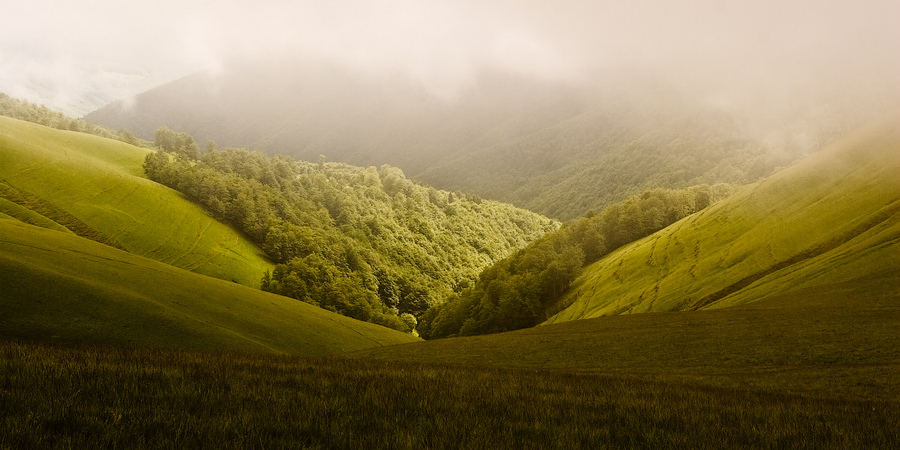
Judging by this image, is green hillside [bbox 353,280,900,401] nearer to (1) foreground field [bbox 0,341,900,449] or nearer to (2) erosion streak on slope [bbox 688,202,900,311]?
(2) erosion streak on slope [bbox 688,202,900,311]

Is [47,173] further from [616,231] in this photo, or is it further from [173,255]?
[616,231]

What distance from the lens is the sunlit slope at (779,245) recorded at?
210 ft

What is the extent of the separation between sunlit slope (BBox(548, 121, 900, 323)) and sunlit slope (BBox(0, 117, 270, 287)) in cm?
9309

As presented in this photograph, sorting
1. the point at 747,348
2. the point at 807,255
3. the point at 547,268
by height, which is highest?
the point at 547,268

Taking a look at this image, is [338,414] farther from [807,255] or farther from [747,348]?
[807,255]

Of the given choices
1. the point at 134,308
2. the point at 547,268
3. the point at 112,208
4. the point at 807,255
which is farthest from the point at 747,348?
the point at 112,208

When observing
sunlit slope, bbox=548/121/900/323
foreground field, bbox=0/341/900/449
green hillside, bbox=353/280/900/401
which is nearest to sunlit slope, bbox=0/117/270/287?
green hillside, bbox=353/280/900/401

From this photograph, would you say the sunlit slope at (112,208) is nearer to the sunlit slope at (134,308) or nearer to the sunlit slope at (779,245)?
the sunlit slope at (134,308)

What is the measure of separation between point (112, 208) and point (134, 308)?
3967 inches

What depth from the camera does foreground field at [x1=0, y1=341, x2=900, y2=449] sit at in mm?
6398

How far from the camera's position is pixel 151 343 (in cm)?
3800

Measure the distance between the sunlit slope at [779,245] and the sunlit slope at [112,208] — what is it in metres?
93.1

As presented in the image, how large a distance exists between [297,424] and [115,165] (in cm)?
19508

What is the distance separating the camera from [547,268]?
134 metres
